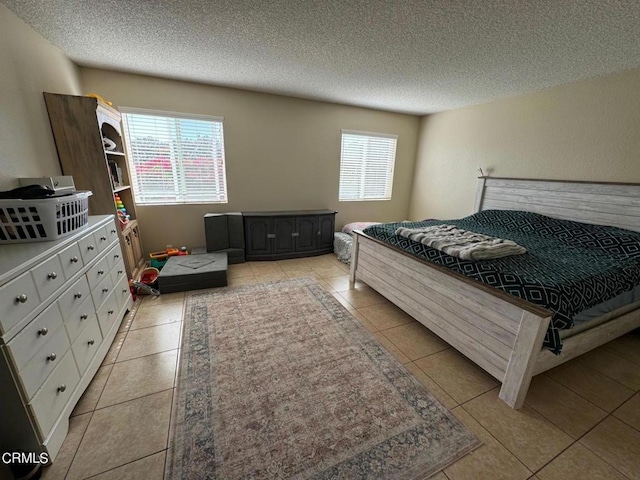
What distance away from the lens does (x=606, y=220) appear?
2443 millimetres

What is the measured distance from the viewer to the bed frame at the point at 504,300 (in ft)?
4.68

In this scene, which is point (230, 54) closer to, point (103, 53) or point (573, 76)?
point (103, 53)

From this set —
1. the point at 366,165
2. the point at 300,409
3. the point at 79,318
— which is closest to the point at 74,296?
the point at 79,318

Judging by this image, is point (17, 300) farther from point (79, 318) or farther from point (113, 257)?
point (113, 257)

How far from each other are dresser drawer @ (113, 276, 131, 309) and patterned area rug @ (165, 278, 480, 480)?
1.86ft

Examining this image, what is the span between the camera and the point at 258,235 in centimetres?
362

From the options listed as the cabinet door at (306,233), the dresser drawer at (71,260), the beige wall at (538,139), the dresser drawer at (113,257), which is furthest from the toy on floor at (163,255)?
the beige wall at (538,139)

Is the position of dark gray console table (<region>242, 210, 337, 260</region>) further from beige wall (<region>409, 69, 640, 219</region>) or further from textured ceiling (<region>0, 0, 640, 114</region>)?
beige wall (<region>409, 69, 640, 219</region>)

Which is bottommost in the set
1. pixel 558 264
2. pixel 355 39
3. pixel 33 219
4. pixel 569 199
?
pixel 558 264

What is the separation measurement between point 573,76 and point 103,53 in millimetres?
4603

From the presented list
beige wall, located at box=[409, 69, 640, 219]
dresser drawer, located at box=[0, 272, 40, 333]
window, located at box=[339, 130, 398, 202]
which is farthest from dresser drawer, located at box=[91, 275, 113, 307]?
beige wall, located at box=[409, 69, 640, 219]

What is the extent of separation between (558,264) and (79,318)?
3.10 m

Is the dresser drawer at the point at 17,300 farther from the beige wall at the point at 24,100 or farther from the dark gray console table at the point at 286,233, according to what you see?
the dark gray console table at the point at 286,233

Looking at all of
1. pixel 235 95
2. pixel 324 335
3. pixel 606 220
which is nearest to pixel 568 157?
pixel 606 220
